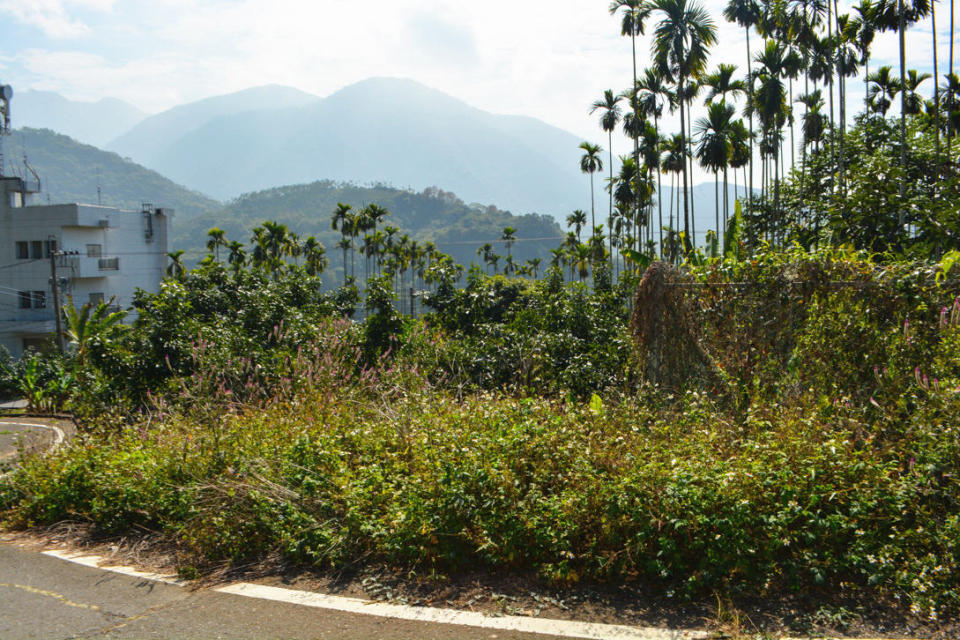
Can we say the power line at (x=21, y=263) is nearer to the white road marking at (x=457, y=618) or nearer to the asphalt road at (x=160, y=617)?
the asphalt road at (x=160, y=617)

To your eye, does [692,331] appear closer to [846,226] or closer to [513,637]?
[513,637]

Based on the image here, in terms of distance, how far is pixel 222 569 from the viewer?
193 inches

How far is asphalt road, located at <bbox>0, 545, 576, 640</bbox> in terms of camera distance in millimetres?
3836

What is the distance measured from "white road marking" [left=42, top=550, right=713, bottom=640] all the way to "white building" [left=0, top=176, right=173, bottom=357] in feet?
142

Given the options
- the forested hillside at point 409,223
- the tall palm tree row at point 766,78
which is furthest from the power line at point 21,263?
the forested hillside at point 409,223

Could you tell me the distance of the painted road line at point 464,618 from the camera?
3.66 m

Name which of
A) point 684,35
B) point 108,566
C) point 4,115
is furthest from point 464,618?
point 4,115

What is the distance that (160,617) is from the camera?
4.16m

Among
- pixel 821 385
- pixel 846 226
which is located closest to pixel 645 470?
pixel 821 385

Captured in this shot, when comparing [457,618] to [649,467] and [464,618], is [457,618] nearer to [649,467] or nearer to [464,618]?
[464,618]

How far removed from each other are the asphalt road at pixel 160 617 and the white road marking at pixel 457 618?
6 cm

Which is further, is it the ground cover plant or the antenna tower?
the antenna tower

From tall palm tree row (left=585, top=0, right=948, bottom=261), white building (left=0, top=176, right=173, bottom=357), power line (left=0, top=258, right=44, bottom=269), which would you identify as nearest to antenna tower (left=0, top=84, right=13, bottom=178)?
white building (left=0, top=176, right=173, bottom=357)

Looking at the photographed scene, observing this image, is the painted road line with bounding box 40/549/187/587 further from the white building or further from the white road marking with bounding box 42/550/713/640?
the white building
